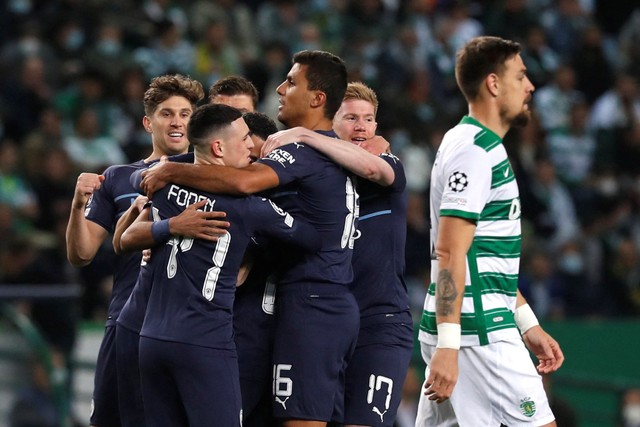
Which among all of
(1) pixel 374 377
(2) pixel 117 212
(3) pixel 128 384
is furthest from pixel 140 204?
(1) pixel 374 377

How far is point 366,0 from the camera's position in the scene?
54.5 feet

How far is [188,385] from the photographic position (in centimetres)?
528

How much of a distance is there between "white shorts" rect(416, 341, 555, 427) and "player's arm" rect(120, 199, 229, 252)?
1.26 m

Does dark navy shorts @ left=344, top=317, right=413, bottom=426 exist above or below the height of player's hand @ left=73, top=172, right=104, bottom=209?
below

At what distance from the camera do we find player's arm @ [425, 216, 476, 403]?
5.25 m

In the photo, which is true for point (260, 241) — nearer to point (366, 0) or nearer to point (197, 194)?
point (197, 194)

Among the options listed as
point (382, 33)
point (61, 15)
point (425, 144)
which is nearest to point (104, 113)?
point (61, 15)

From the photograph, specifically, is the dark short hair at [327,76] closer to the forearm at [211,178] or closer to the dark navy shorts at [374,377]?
the forearm at [211,178]

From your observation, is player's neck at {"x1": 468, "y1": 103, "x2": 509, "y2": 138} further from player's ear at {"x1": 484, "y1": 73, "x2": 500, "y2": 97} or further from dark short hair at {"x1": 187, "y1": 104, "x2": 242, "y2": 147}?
dark short hair at {"x1": 187, "y1": 104, "x2": 242, "y2": 147}

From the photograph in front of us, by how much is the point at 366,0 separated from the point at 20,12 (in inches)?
189

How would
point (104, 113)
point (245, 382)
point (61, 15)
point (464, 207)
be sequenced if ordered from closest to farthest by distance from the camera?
point (464, 207), point (245, 382), point (104, 113), point (61, 15)

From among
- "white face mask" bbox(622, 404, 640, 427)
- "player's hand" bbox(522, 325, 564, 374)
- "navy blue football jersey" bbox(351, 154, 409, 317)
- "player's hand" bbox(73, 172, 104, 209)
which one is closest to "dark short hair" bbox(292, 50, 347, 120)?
"navy blue football jersey" bbox(351, 154, 409, 317)

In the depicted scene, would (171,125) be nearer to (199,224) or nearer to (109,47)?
(199,224)

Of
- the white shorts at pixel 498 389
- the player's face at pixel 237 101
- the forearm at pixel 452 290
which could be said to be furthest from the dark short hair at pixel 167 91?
the white shorts at pixel 498 389
